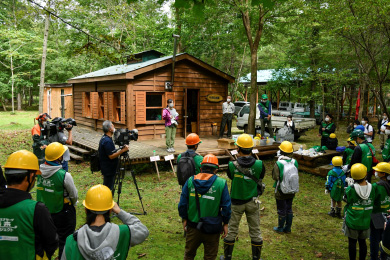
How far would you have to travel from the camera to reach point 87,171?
34.3 feet

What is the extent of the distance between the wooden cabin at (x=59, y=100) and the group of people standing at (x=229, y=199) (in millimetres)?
17421

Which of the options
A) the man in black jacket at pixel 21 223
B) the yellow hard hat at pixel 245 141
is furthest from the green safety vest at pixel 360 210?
the man in black jacket at pixel 21 223

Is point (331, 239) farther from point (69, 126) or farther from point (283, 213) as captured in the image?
point (69, 126)

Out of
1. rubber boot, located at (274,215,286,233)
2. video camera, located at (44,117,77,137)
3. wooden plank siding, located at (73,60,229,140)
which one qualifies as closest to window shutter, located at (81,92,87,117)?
wooden plank siding, located at (73,60,229,140)

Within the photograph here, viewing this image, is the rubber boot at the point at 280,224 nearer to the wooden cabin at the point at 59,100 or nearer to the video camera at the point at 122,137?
the video camera at the point at 122,137

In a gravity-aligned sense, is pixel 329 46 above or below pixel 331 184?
above

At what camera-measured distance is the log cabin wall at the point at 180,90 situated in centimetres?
1295

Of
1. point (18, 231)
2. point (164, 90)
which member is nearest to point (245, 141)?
point (18, 231)

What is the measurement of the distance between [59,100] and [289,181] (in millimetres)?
19961

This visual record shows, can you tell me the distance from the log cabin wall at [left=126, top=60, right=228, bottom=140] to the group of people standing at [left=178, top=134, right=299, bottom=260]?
326 inches

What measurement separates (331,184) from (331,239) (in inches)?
55.6

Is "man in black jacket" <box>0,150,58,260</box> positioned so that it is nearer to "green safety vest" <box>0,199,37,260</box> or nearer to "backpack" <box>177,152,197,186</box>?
"green safety vest" <box>0,199,37,260</box>

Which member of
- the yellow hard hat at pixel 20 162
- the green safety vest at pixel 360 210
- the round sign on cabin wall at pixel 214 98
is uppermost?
the round sign on cabin wall at pixel 214 98

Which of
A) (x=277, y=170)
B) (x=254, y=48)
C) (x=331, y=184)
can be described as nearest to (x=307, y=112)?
(x=254, y=48)
